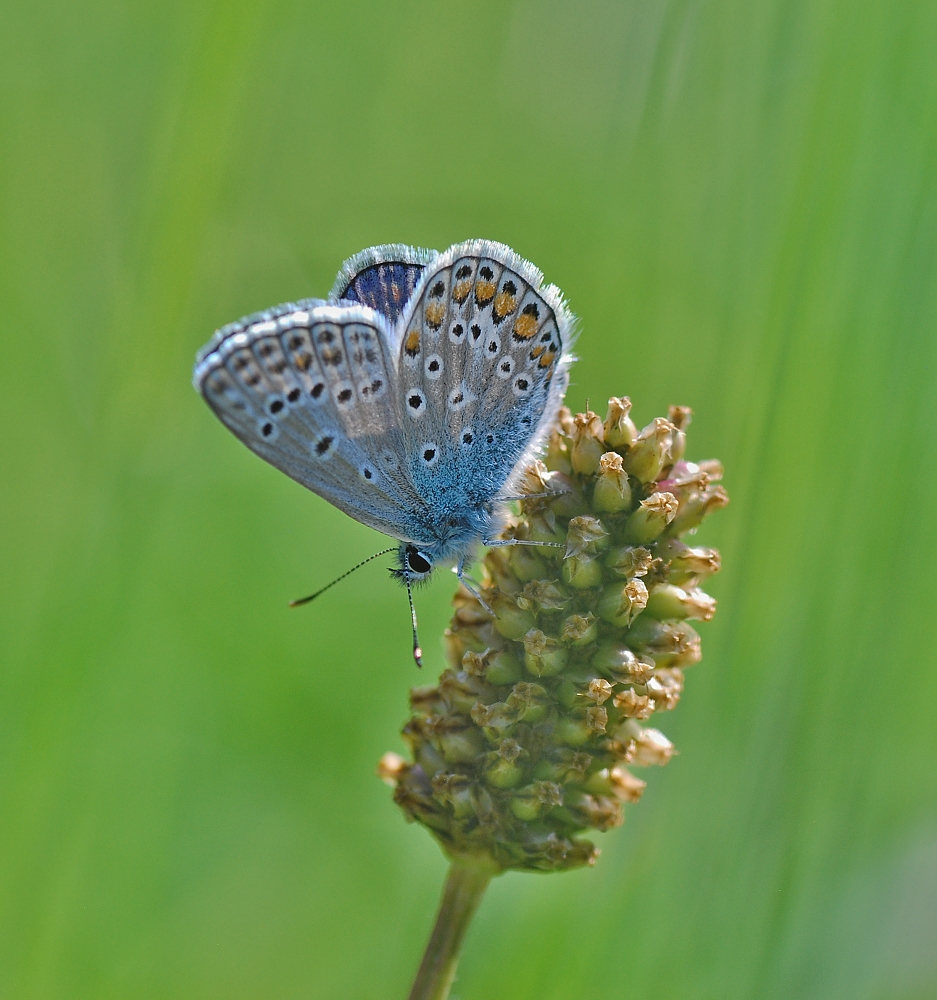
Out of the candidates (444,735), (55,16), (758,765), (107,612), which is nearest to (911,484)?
(758,765)

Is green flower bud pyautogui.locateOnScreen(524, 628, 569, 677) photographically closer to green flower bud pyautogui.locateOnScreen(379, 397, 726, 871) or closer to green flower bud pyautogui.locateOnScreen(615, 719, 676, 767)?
green flower bud pyautogui.locateOnScreen(379, 397, 726, 871)

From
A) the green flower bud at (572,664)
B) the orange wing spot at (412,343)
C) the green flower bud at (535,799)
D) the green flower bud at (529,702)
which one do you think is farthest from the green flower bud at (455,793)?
the orange wing spot at (412,343)

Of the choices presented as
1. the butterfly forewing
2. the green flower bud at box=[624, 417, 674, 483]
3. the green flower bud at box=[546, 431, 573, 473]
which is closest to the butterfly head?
the butterfly forewing

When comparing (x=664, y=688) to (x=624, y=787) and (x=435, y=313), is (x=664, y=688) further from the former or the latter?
(x=435, y=313)

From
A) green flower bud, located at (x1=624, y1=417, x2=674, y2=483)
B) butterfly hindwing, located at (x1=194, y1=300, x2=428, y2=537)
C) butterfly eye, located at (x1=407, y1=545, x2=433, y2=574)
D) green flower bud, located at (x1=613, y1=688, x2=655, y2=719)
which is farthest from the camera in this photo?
butterfly eye, located at (x1=407, y1=545, x2=433, y2=574)

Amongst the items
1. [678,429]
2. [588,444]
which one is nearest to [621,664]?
[588,444]

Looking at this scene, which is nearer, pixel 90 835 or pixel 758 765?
pixel 758 765

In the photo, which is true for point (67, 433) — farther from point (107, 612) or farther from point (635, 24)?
point (635, 24)
